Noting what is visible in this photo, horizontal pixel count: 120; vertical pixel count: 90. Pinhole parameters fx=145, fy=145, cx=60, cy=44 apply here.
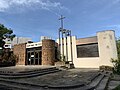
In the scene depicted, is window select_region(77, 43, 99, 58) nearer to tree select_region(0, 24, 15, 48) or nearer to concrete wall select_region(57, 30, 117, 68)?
concrete wall select_region(57, 30, 117, 68)

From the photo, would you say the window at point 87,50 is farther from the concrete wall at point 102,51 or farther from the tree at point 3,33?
the tree at point 3,33

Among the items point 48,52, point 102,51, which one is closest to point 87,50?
point 102,51

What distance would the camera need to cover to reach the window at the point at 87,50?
22.1m

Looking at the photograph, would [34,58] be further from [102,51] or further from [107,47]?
[107,47]

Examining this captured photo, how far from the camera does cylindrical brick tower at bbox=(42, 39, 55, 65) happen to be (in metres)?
22.9

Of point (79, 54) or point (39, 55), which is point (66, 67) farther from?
point (39, 55)

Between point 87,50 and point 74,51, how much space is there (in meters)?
2.18

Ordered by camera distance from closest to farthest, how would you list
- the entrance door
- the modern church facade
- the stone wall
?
the modern church facade
the entrance door
the stone wall

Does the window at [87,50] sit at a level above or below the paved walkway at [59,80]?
above

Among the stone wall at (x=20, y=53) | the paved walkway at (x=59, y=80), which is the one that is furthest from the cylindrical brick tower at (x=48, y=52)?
the paved walkway at (x=59, y=80)

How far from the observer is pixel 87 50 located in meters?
22.9

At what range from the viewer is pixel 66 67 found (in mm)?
20812

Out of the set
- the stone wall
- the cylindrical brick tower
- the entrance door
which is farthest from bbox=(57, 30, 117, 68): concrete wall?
the stone wall

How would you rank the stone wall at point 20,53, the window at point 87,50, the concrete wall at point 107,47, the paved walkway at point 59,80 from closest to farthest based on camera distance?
1. the paved walkway at point 59,80
2. the concrete wall at point 107,47
3. the window at point 87,50
4. the stone wall at point 20,53
